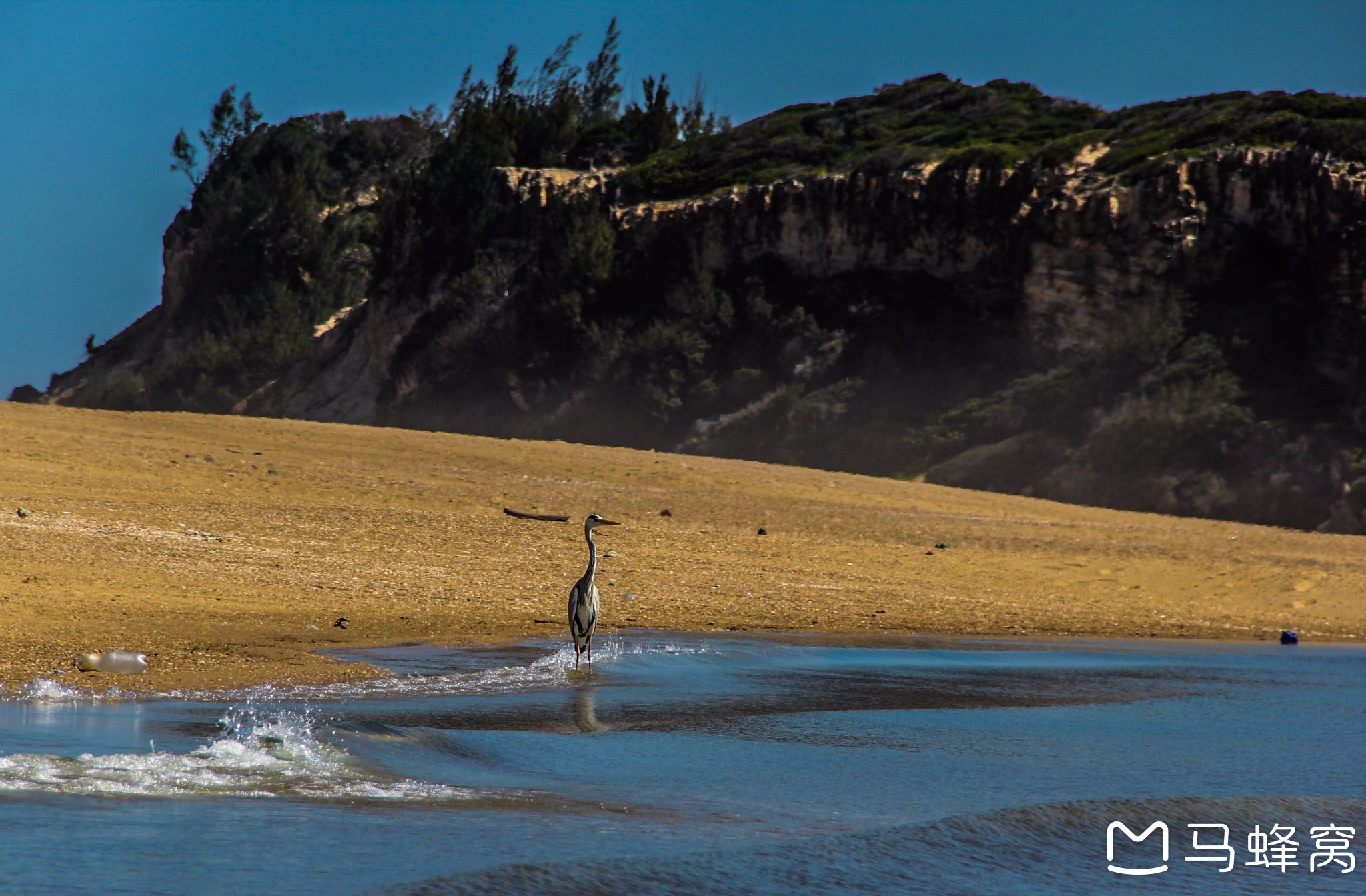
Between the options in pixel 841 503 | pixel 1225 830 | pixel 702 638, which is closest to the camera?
pixel 1225 830

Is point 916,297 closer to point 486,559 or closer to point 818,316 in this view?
point 818,316

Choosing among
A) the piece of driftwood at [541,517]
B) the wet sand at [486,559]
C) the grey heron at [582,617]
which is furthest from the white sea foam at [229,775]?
the piece of driftwood at [541,517]

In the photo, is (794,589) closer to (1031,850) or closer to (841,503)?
(841,503)

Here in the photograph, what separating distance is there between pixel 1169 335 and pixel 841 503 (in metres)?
12.3

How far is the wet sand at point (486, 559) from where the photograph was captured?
10070 mm

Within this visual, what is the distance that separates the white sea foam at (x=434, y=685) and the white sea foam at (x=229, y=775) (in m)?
1.46

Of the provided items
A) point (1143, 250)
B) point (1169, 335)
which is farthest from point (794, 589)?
point (1143, 250)

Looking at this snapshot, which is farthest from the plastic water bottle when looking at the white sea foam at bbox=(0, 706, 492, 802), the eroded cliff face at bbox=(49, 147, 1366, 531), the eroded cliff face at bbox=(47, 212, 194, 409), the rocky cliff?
the eroded cliff face at bbox=(47, 212, 194, 409)

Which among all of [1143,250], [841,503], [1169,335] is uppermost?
[1143,250]

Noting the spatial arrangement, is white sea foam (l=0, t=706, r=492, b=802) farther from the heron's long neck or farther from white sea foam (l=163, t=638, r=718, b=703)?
the heron's long neck

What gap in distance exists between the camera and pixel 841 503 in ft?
68.1

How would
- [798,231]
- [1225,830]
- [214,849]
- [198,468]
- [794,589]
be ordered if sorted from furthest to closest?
[798,231] < [198,468] < [794,589] < [1225,830] < [214,849]

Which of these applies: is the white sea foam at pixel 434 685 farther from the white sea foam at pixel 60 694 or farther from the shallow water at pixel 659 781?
the white sea foam at pixel 60 694

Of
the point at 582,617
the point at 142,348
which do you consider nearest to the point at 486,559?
the point at 582,617
